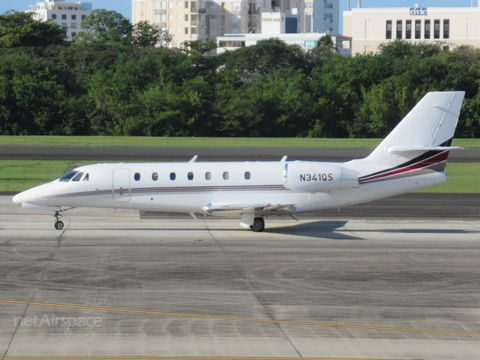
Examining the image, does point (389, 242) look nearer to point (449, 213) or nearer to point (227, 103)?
point (449, 213)

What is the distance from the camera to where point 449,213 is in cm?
3066

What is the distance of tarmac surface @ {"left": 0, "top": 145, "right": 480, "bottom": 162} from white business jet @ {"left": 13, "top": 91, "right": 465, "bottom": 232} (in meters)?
23.8

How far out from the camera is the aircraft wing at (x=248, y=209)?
986 inches

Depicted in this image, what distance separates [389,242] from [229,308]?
9570 mm

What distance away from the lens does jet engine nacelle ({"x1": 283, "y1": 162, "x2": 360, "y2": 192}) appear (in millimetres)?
25375

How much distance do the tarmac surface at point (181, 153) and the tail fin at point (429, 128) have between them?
82.8ft

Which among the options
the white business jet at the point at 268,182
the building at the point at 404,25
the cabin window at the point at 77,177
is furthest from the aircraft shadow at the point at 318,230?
the building at the point at 404,25

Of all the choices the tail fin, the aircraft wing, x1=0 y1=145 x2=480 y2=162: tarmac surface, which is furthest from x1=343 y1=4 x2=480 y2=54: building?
the aircraft wing

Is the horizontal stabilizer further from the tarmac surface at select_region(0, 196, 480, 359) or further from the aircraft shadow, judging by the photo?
the aircraft shadow

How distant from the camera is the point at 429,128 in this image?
25.8m

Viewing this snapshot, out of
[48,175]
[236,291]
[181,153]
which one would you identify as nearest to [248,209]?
[236,291]

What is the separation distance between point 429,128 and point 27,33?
88239 millimetres

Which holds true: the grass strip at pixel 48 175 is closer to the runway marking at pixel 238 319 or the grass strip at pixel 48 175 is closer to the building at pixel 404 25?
the runway marking at pixel 238 319

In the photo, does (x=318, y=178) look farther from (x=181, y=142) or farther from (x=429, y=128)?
(x=181, y=142)
